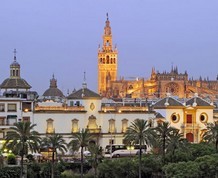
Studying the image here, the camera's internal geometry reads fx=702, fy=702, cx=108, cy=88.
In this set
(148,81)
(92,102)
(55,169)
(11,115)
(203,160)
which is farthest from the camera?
(148,81)

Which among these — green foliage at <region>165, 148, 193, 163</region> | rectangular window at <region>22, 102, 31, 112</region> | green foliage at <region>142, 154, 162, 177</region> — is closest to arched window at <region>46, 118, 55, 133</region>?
rectangular window at <region>22, 102, 31, 112</region>

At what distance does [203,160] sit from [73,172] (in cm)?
1400

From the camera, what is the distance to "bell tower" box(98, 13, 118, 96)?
18625 centimetres

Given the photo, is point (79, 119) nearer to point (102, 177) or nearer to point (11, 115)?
point (11, 115)

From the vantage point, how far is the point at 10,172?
64.2m

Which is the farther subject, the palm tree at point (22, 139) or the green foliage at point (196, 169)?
the palm tree at point (22, 139)

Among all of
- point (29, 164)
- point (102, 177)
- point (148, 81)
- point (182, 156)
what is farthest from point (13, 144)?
point (148, 81)

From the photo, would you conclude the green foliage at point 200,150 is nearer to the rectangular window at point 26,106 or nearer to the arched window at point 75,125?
the arched window at point 75,125

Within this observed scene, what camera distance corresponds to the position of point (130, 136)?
6412cm

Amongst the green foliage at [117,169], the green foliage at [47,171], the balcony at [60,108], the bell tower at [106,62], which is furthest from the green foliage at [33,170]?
the bell tower at [106,62]

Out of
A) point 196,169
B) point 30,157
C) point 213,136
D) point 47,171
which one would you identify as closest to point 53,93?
point 30,157

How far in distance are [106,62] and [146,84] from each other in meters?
27.3

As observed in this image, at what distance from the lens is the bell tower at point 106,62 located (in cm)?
18625

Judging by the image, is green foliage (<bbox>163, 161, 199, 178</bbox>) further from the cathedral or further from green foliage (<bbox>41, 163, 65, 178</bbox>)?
the cathedral
